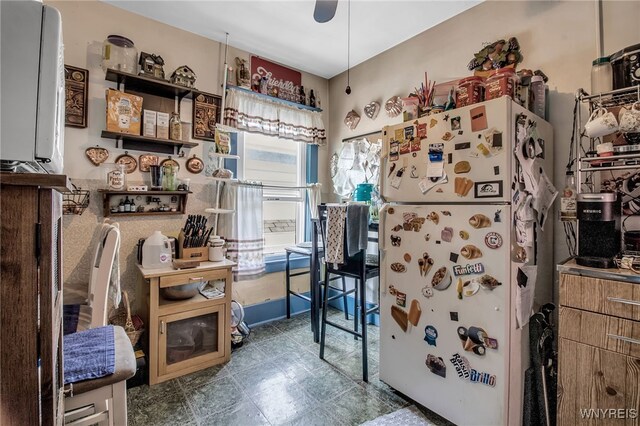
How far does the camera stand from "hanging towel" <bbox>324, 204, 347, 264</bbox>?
2.21m

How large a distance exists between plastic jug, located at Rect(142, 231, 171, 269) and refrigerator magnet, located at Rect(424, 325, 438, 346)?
1.95 metres

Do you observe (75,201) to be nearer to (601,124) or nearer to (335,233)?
(335,233)

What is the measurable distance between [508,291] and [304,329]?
81.5 inches

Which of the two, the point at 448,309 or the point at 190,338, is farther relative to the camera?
the point at 190,338

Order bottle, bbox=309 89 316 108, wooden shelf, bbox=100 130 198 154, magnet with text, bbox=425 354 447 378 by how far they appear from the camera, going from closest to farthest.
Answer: magnet with text, bbox=425 354 447 378 → wooden shelf, bbox=100 130 198 154 → bottle, bbox=309 89 316 108

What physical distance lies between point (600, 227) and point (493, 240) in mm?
487

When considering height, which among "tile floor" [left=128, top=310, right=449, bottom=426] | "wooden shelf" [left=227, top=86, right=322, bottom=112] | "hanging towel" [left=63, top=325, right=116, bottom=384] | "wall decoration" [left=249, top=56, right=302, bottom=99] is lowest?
"tile floor" [left=128, top=310, right=449, bottom=426]

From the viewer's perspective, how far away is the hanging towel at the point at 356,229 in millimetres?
2184

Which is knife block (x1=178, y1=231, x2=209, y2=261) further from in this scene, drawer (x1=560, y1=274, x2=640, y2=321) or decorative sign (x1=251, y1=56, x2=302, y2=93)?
drawer (x1=560, y1=274, x2=640, y2=321)

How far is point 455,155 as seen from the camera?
167 centimetres

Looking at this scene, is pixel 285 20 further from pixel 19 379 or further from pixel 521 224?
pixel 19 379

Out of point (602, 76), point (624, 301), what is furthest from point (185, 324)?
point (602, 76)

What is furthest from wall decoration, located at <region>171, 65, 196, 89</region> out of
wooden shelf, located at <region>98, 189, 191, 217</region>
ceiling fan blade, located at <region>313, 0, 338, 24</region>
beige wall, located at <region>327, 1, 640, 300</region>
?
beige wall, located at <region>327, 1, 640, 300</region>
